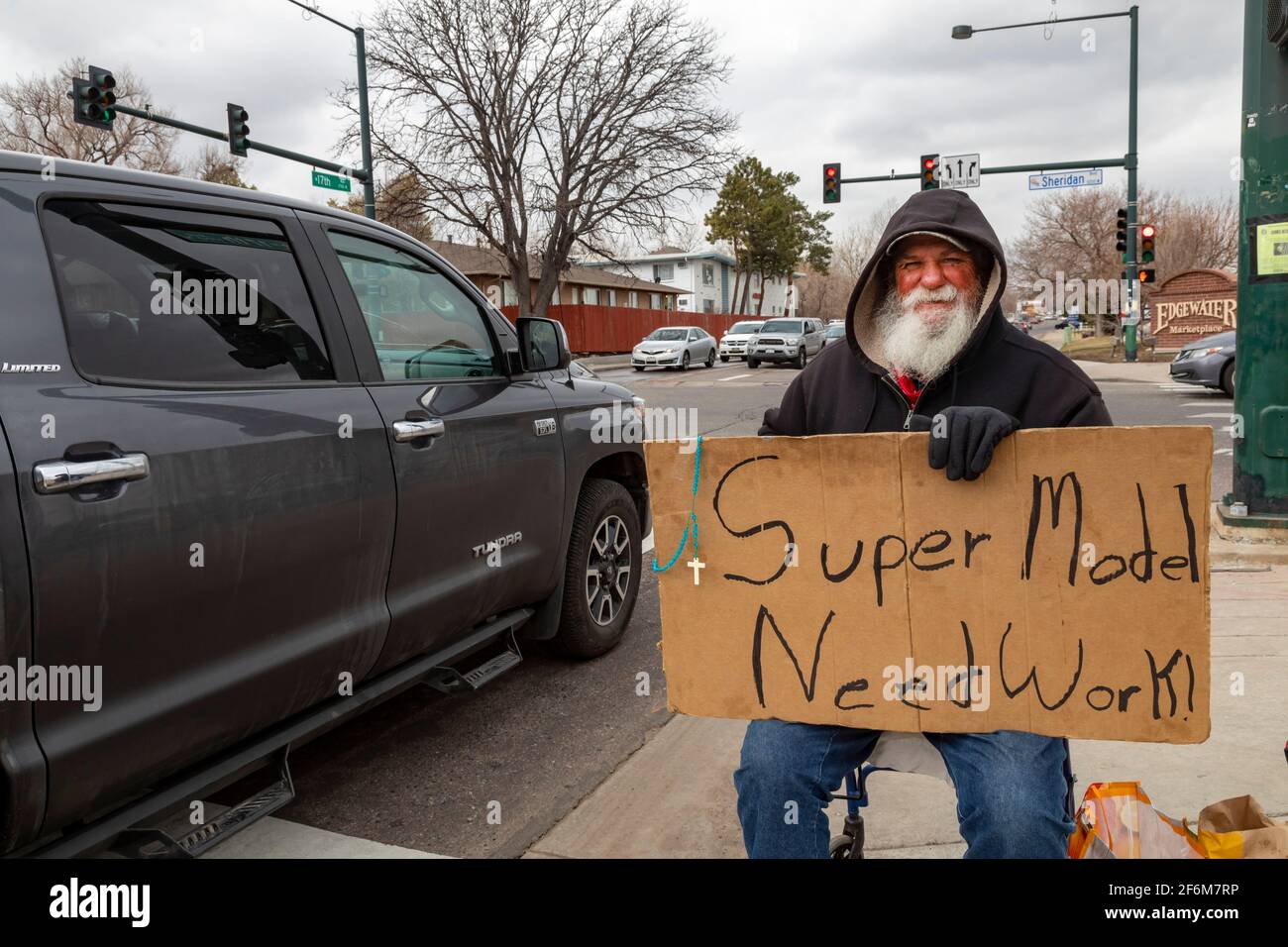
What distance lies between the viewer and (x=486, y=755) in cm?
364

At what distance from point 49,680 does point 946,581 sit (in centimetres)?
191

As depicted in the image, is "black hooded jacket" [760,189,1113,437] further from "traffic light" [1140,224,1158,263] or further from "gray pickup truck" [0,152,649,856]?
"traffic light" [1140,224,1158,263]

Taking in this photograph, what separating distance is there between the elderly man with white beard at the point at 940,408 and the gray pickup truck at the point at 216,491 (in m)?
1.26

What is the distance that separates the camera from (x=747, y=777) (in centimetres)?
225

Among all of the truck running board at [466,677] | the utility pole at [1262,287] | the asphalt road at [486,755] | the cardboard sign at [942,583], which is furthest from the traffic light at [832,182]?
the cardboard sign at [942,583]

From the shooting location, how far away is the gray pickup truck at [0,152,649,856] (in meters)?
2.06

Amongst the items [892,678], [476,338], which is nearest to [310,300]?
[476,338]

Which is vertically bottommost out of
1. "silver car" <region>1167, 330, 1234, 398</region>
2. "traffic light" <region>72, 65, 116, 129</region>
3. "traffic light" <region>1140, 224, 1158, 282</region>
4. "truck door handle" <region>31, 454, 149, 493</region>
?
"truck door handle" <region>31, 454, 149, 493</region>

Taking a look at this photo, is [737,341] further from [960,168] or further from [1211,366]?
[1211,366]

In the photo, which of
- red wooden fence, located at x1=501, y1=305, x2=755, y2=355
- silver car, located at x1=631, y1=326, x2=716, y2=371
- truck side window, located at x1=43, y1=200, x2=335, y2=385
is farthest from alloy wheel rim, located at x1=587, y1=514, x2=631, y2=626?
red wooden fence, located at x1=501, y1=305, x2=755, y2=355

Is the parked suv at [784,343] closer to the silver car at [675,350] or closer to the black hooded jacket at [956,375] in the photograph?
the silver car at [675,350]

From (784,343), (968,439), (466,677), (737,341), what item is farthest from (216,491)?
(737,341)

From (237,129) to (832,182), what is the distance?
1431cm
